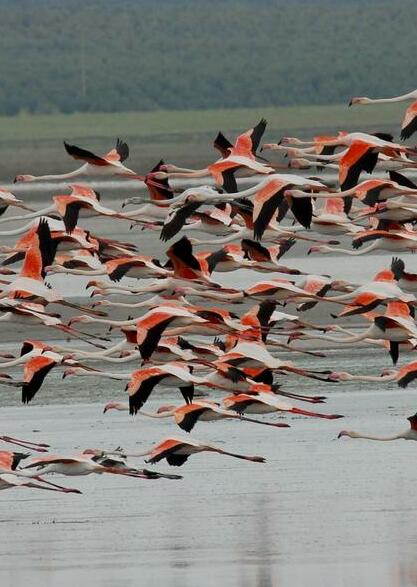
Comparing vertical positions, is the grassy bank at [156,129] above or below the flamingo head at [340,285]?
below

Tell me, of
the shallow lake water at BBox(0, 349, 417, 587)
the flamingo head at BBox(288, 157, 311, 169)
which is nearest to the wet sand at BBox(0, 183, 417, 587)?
the shallow lake water at BBox(0, 349, 417, 587)

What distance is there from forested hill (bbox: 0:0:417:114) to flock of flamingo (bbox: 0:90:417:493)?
61423mm

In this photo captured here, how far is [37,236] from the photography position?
1596cm

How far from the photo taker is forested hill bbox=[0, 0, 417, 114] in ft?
263

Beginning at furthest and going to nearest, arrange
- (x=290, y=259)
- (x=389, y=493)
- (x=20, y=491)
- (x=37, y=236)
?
1. (x=290, y=259)
2. (x=37, y=236)
3. (x=20, y=491)
4. (x=389, y=493)

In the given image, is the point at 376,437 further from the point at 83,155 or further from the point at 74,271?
the point at 74,271

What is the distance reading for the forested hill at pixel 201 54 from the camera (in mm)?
80188

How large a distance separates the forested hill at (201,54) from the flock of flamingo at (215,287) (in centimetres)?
6142

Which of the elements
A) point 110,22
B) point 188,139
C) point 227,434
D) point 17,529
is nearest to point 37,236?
point 227,434

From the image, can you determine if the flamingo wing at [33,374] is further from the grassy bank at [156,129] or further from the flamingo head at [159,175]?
the grassy bank at [156,129]

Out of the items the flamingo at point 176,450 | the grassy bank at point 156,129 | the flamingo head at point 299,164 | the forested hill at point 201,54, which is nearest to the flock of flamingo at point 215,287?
the flamingo at point 176,450

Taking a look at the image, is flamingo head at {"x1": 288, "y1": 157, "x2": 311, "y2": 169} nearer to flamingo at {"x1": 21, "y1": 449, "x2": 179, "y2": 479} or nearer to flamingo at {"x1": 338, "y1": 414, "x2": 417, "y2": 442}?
flamingo at {"x1": 338, "y1": 414, "x2": 417, "y2": 442}

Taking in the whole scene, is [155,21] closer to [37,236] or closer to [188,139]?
[188,139]

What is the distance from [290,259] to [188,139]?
32.2 metres
